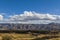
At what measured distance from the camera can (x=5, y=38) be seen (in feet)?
363

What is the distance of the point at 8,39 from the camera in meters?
110

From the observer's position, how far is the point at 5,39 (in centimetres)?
10981

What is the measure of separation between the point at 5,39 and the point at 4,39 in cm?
50

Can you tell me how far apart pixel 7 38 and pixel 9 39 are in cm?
188

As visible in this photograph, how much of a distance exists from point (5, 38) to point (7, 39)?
136cm

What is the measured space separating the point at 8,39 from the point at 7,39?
0.56 meters

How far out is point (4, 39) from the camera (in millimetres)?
109812

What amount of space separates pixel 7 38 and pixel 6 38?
2.84ft

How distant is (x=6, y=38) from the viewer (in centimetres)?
11019

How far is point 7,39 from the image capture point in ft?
361

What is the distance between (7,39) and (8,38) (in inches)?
30.0

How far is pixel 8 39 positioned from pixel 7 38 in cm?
135

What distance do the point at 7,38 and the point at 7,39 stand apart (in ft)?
3.39
